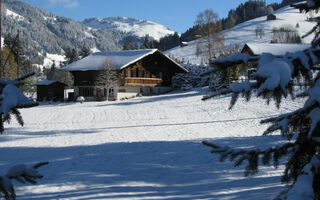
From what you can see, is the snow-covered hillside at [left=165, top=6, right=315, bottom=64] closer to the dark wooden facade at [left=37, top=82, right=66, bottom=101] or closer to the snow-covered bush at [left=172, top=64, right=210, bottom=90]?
the snow-covered bush at [left=172, top=64, right=210, bottom=90]

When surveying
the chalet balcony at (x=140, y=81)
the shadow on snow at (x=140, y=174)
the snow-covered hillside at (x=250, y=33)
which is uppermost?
the snow-covered hillside at (x=250, y=33)

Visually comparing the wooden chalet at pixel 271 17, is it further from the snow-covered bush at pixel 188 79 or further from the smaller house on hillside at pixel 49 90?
the smaller house on hillside at pixel 49 90

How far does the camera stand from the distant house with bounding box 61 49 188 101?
1587 inches

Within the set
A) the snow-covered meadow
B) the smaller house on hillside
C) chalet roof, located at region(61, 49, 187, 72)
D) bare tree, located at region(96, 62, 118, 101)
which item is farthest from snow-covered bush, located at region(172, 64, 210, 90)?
the snow-covered meadow

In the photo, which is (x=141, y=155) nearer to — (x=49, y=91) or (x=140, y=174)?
(x=140, y=174)

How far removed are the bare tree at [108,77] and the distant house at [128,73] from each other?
0.49 meters

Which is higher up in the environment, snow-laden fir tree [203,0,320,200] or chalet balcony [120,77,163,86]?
chalet balcony [120,77,163,86]

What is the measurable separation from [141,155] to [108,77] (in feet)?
89.1

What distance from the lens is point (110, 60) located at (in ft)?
133

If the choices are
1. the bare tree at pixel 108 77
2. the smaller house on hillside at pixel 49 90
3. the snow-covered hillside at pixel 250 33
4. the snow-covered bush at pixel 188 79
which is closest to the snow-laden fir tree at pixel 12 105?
the bare tree at pixel 108 77

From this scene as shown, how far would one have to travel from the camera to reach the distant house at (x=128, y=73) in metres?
40.3

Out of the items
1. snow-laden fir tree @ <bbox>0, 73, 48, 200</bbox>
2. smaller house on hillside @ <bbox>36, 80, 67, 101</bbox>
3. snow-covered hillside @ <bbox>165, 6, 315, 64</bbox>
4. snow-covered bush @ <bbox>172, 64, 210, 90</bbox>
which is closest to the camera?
snow-laden fir tree @ <bbox>0, 73, 48, 200</bbox>

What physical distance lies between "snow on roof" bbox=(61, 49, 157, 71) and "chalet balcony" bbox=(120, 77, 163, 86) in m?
2.07

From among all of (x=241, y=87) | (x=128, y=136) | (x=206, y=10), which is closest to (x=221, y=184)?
(x=241, y=87)
